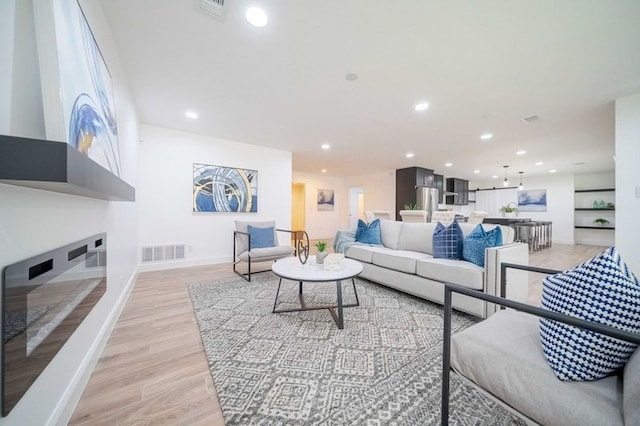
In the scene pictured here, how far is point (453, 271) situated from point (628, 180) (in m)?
2.60

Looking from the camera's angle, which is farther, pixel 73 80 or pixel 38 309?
pixel 73 80

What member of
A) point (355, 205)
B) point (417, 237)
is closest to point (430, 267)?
point (417, 237)

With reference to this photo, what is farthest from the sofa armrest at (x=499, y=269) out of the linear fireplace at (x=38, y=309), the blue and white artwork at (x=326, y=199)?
the blue and white artwork at (x=326, y=199)

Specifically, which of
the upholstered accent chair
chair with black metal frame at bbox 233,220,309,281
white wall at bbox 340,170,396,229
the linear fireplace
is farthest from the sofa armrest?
white wall at bbox 340,170,396,229

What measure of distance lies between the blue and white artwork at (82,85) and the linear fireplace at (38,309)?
0.53 metres

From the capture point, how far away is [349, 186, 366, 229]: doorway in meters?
8.90

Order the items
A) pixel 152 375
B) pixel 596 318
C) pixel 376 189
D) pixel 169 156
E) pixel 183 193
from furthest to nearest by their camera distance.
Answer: pixel 376 189 → pixel 183 193 → pixel 169 156 → pixel 152 375 → pixel 596 318

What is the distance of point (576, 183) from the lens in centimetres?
780

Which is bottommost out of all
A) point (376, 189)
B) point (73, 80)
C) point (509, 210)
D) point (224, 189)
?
point (509, 210)

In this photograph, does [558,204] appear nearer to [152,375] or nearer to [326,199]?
[326,199]

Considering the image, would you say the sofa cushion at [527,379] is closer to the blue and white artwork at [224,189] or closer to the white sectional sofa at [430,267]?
the white sectional sofa at [430,267]

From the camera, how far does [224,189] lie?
4.33 meters

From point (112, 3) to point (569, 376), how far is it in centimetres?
312

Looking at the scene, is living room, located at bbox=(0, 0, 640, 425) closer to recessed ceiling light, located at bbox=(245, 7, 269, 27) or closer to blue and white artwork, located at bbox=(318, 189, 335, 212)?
recessed ceiling light, located at bbox=(245, 7, 269, 27)
